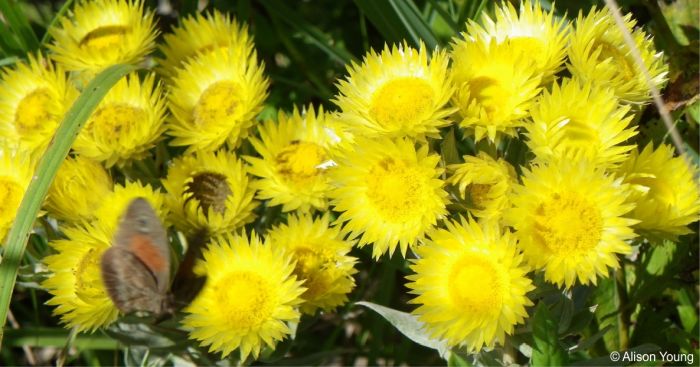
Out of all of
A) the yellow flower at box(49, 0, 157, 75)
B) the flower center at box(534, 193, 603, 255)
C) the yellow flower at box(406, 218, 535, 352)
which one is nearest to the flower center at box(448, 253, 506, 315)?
the yellow flower at box(406, 218, 535, 352)

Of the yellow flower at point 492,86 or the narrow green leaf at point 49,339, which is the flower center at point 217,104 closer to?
the yellow flower at point 492,86

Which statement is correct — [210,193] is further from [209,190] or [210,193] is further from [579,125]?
[579,125]

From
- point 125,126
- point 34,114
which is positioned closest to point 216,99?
point 125,126

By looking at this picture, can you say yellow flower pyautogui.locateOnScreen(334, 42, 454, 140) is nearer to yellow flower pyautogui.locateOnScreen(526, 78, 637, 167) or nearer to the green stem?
yellow flower pyautogui.locateOnScreen(526, 78, 637, 167)

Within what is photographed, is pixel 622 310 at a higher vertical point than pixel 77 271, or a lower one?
higher

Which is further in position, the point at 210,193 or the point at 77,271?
the point at 210,193

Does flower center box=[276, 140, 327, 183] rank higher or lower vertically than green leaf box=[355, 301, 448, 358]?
higher

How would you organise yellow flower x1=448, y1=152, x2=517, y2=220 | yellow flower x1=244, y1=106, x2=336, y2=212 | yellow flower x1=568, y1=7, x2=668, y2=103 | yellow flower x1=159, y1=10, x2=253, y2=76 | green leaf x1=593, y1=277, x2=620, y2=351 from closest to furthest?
yellow flower x1=448, y1=152, x2=517, y2=220 → yellow flower x1=568, y1=7, x2=668, y2=103 → yellow flower x1=244, y1=106, x2=336, y2=212 → green leaf x1=593, y1=277, x2=620, y2=351 → yellow flower x1=159, y1=10, x2=253, y2=76
